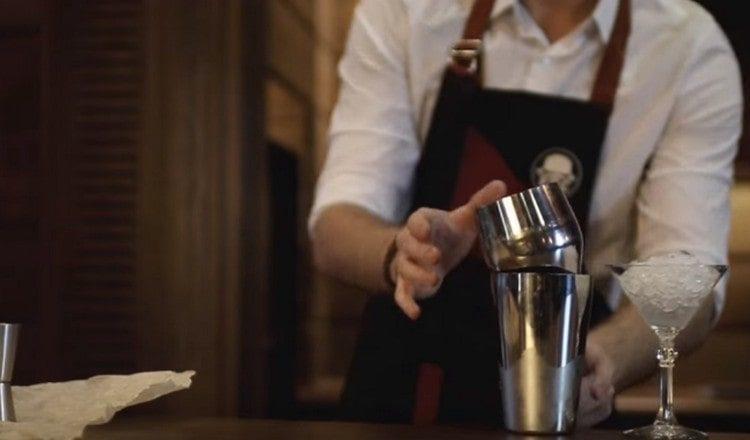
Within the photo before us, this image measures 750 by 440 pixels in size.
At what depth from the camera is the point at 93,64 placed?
10.5 ft

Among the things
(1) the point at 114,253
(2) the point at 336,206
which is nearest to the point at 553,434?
(2) the point at 336,206

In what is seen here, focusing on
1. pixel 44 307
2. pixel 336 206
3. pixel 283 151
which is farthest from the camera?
pixel 283 151

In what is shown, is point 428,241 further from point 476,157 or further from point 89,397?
point 476,157

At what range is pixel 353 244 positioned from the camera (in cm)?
167

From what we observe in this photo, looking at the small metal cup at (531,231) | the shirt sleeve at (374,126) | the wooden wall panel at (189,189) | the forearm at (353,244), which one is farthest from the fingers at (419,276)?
the wooden wall panel at (189,189)

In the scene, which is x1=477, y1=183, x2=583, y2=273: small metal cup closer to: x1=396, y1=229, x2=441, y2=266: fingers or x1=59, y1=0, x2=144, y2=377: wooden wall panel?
x1=396, y1=229, x2=441, y2=266: fingers

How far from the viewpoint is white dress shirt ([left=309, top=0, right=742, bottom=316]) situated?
1.85 metres

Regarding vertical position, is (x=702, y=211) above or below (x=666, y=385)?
above

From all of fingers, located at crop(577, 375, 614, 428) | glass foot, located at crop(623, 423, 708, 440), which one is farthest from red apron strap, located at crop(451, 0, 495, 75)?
glass foot, located at crop(623, 423, 708, 440)

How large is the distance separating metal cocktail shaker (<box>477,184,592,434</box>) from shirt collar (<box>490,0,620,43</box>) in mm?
A: 786

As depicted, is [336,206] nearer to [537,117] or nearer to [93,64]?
[537,117]

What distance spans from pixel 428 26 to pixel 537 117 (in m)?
0.23

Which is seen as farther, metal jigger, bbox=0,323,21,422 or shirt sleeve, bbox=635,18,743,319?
shirt sleeve, bbox=635,18,743,319

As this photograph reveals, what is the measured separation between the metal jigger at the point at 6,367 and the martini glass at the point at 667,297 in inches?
23.4
